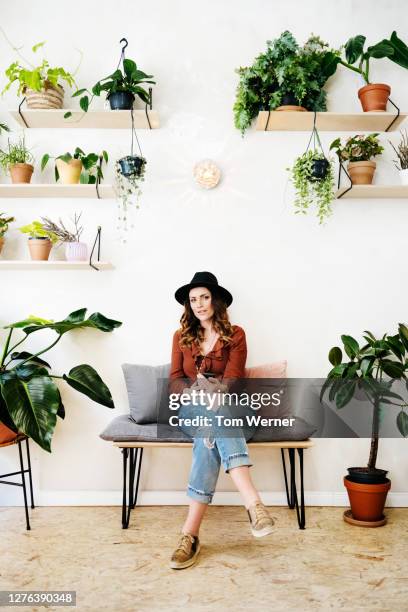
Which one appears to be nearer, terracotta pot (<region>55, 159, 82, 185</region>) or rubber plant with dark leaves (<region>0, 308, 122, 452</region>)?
rubber plant with dark leaves (<region>0, 308, 122, 452</region>)

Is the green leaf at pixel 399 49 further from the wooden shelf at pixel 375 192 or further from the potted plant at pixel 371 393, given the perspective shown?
the potted plant at pixel 371 393

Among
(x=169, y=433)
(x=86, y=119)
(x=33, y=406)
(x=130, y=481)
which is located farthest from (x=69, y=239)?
(x=130, y=481)

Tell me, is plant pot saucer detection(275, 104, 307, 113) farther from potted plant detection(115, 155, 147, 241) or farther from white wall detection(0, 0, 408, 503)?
potted plant detection(115, 155, 147, 241)

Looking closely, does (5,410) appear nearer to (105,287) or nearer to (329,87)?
(105,287)

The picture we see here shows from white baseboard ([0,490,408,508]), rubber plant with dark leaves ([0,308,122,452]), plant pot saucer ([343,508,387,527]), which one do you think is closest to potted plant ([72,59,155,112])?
rubber plant with dark leaves ([0,308,122,452])

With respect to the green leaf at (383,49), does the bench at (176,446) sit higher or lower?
lower

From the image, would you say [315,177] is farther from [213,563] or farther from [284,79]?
[213,563]

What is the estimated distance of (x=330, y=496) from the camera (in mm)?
3256

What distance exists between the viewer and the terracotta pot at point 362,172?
3.21m

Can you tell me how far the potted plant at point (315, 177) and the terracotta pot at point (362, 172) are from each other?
13 cm

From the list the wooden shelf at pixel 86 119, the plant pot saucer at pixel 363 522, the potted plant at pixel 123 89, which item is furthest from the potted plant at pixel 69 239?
the plant pot saucer at pixel 363 522

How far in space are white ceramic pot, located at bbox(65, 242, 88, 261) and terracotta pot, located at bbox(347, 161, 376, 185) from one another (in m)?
1.68

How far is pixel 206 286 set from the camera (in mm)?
2971

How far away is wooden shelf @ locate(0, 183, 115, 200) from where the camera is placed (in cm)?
315
